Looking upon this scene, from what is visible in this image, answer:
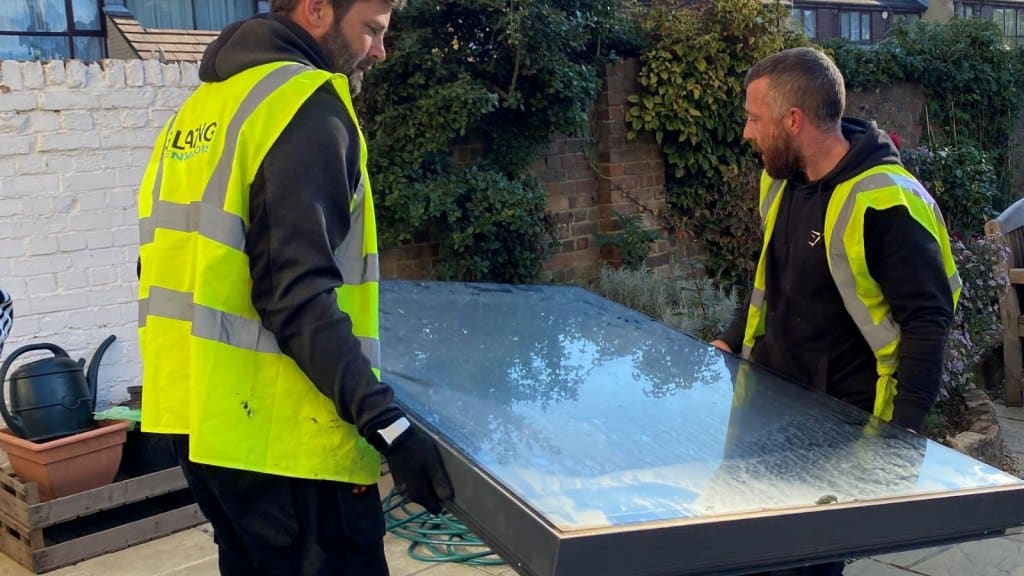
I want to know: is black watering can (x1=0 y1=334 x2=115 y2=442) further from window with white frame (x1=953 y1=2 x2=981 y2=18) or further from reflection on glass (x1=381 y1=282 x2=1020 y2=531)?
window with white frame (x1=953 y1=2 x2=981 y2=18)

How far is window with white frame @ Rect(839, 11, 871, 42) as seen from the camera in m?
15.3

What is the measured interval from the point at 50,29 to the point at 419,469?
25.4ft

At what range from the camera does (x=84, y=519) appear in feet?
13.7

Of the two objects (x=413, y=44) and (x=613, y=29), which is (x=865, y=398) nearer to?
(x=413, y=44)

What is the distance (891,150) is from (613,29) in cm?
430

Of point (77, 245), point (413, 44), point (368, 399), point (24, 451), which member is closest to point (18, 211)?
point (77, 245)

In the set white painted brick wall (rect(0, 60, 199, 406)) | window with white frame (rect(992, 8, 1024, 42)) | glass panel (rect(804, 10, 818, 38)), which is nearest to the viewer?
white painted brick wall (rect(0, 60, 199, 406))

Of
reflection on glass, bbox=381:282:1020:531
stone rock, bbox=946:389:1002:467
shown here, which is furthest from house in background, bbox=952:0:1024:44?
reflection on glass, bbox=381:282:1020:531

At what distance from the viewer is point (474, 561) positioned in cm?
374

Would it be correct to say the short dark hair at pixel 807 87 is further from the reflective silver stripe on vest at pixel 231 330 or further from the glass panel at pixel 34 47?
the glass panel at pixel 34 47

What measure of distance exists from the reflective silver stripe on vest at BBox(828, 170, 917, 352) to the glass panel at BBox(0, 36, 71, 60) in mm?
7253

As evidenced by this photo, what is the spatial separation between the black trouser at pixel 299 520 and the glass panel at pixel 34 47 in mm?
7058

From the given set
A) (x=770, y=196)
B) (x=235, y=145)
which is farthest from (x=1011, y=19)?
(x=235, y=145)

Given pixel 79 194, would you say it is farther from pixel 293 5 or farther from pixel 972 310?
pixel 972 310
